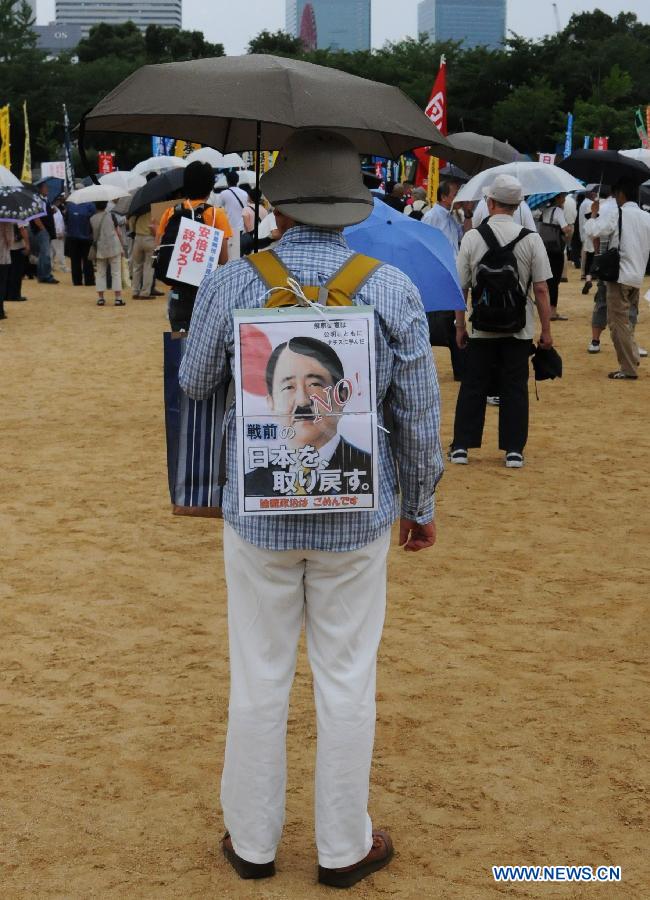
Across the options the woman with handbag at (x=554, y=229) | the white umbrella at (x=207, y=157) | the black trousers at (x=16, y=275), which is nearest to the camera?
the woman with handbag at (x=554, y=229)

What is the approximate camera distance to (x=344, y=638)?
3.17 m

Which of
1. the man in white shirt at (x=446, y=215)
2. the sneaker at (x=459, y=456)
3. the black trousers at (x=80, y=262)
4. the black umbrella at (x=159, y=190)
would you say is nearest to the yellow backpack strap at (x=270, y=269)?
the sneaker at (x=459, y=456)

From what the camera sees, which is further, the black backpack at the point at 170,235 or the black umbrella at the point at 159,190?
the black umbrella at the point at 159,190

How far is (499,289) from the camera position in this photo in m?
7.65

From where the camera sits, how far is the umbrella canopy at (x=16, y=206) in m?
15.4

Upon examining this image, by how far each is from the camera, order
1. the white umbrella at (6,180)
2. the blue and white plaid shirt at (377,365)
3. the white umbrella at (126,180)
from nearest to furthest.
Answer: the blue and white plaid shirt at (377,365), the white umbrella at (6,180), the white umbrella at (126,180)

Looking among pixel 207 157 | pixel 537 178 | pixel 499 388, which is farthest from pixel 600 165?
pixel 207 157

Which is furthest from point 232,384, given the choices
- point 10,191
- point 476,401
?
point 10,191

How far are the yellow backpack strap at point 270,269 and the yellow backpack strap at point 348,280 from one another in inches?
4.5

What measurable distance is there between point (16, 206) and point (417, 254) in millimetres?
9897

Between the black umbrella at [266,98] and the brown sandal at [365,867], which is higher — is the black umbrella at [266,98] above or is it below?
above

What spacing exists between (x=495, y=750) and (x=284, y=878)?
109 centimetres

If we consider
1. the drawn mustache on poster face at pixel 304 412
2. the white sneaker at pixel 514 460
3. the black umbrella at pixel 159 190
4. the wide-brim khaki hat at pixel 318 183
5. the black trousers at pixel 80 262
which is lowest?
the black trousers at pixel 80 262

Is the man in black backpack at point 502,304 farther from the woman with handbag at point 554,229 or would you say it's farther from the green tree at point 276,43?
the green tree at point 276,43
